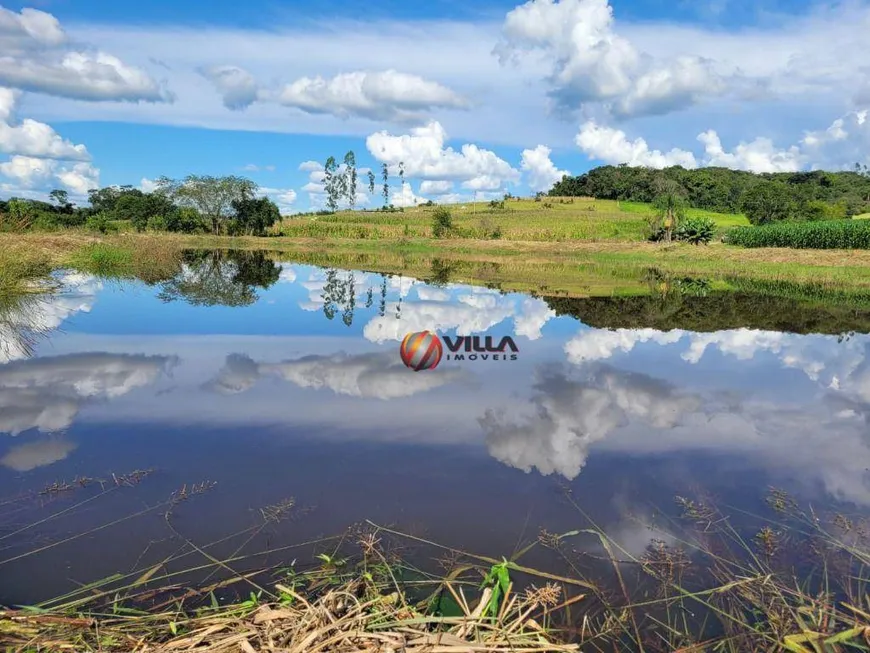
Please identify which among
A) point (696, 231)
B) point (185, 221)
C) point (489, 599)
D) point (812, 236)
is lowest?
point (489, 599)

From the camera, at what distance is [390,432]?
748 centimetres

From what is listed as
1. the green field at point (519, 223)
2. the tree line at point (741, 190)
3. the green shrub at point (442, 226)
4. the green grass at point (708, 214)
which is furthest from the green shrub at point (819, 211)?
the green shrub at point (442, 226)

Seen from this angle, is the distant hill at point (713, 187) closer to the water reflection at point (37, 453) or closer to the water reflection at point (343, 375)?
the water reflection at point (343, 375)

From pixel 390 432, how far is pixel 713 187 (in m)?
102

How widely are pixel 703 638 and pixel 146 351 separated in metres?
11.0

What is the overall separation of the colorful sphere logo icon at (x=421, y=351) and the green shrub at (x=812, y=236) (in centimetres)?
3693

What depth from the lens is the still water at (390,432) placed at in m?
5.14

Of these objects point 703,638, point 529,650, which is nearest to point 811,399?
point 703,638

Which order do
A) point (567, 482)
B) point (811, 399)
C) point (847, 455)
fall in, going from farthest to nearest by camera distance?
point (811, 399) < point (847, 455) < point (567, 482)

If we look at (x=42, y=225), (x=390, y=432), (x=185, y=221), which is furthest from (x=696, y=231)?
(x=185, y=221)

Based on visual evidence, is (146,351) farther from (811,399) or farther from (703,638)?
(811,399)

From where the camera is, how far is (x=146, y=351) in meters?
11.9

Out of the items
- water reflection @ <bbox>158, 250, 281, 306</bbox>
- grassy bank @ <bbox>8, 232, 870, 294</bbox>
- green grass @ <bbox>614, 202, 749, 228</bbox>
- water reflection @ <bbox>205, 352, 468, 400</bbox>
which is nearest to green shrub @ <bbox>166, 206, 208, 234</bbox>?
grassy bank @ <bbox>8, 232, 870, 294</bbox>

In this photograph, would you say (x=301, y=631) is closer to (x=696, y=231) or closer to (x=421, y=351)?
(x=421, y=351)
